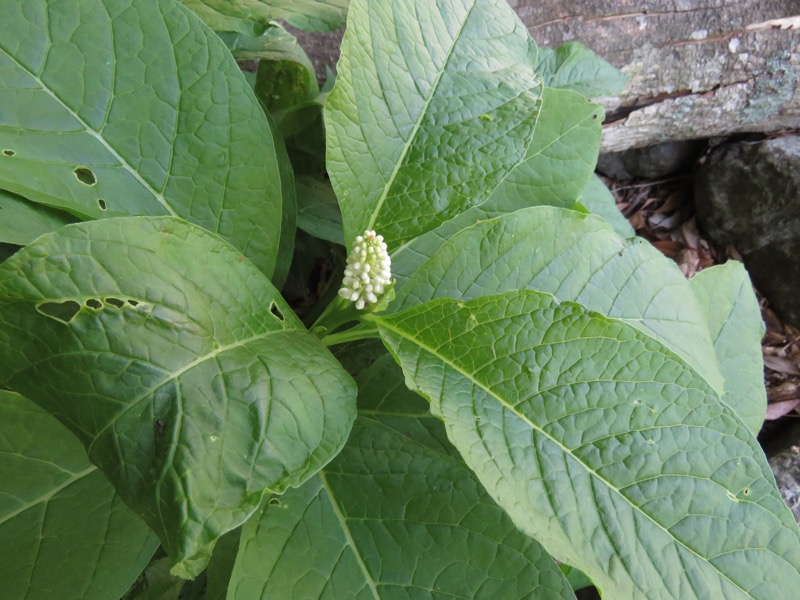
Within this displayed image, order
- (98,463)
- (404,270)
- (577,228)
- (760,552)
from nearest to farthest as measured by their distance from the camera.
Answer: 1. (98,463)
2. (760,552)
3. (577,228)
4. (404,270)

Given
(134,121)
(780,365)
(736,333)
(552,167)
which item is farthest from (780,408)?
(134,121)

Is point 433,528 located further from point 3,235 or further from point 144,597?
point 3,235

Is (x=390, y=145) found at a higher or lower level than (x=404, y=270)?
higher

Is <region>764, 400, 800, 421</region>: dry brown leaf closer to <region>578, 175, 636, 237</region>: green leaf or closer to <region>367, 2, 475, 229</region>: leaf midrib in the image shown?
<region>578, 175, 636, 237</region>: green leaf

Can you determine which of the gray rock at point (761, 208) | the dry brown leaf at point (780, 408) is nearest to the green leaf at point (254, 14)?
the gray rock at point (761, 208)

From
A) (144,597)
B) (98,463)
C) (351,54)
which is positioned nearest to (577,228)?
(351,54)

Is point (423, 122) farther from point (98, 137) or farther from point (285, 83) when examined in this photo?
point (98, 137)
